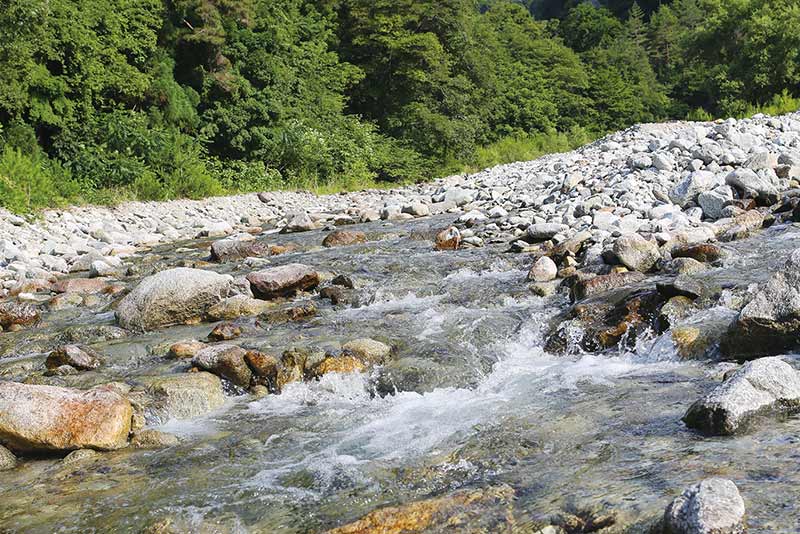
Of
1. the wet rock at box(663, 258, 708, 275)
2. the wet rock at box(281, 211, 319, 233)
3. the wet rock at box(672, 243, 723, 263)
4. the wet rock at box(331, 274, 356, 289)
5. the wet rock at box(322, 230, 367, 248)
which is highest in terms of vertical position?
the wet rock at box(672, 243, 723, 263)

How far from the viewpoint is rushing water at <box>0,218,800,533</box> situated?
9.83 ft

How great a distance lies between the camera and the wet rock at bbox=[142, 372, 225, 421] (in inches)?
187

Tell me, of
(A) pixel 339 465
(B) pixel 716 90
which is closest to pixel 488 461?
(A) pixel 339 465

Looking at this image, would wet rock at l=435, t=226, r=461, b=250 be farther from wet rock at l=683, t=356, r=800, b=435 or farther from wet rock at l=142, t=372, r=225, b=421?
wet rock at l=683, t=356, r=800, b=435

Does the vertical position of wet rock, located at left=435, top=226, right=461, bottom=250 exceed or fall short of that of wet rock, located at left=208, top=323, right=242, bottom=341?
it exceeds it

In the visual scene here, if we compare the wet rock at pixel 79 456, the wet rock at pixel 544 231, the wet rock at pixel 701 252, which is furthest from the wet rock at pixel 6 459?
the wet rock at pixel 544 231

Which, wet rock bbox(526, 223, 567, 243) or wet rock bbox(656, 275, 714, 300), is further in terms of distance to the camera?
wet rock bbox(526, 223, 567, 243)

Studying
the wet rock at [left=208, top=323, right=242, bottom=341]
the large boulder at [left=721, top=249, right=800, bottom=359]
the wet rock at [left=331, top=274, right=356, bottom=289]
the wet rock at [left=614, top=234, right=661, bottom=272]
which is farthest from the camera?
the wet rock at [left=331, top=274, right=356, bottom=289]

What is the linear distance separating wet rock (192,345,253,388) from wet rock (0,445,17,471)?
5.06 ft

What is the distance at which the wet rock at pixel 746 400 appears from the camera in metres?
3.34

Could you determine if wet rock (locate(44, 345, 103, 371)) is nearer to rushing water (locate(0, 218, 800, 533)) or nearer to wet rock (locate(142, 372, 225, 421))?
rushing water (locate(0, 218, 800, 533))

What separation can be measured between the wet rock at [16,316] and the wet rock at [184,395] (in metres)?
3.18

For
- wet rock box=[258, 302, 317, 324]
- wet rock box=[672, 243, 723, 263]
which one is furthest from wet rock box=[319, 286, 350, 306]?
wet rock box=[672, 243, 723, 263]

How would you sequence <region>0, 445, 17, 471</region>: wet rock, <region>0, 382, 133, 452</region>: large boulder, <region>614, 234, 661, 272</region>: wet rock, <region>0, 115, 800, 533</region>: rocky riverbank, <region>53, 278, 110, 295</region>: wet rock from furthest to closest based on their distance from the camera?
<region>53, 278, 110, 295</region>: wet rock, <region>614, 234, 661, 272</region>: wet rock, <region>0, 382, 133, 452</region>: large boulder, <region>0, 445, 17, 471</region>: wet rock, <region>0, 115, 800, 533</region>: rocky riverbank
